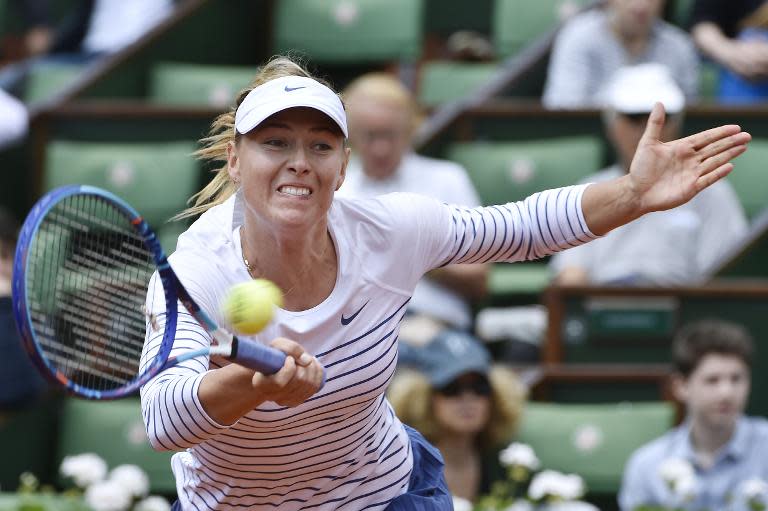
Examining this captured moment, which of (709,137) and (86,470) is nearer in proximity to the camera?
(709,137)

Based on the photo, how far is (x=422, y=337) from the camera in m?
5.43

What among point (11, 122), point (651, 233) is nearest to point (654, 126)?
point (651, 233)

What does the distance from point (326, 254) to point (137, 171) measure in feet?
12.4

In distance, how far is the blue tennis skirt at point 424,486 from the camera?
3205 mm

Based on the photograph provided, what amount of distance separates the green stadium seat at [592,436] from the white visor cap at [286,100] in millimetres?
2713

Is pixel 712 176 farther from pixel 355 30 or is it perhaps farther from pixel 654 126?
pixel 355 30

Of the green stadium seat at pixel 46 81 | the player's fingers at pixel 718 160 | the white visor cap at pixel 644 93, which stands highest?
the green stadium seat at pixel 46 81

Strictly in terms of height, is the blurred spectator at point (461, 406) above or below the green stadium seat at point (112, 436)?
above

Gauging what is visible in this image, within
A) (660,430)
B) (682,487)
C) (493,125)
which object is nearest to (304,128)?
(682,487)

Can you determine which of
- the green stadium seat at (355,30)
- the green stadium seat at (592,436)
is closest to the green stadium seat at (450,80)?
the green stadium seat at (355,30)

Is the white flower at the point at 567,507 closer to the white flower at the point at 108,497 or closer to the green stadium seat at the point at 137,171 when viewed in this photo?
the white flower at the point at 108,497

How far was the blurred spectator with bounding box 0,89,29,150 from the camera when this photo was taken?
675cm

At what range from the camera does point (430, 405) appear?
17.2 feet

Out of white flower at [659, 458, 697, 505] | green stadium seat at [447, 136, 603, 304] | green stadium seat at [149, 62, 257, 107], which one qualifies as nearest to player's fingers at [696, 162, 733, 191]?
white flower at [659, 458, 697, 505]
